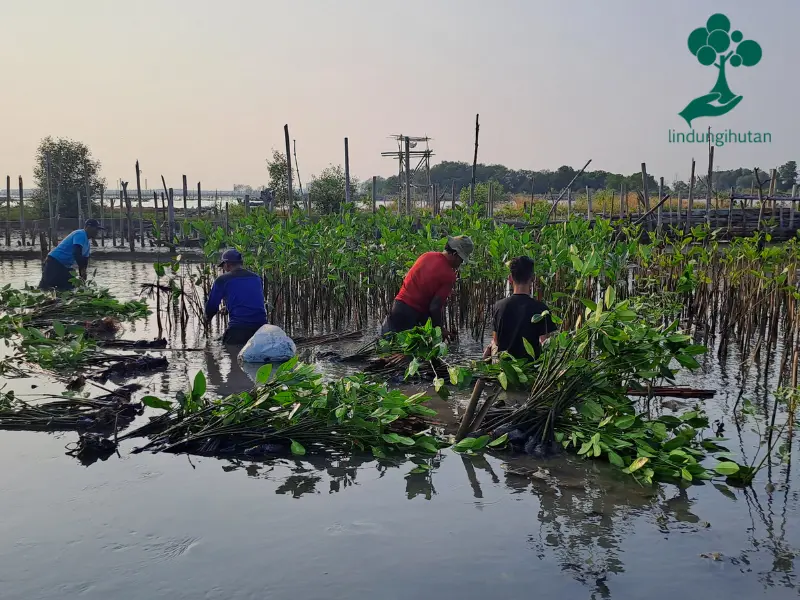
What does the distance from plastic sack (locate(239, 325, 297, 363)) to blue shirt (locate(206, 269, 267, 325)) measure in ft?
1.81

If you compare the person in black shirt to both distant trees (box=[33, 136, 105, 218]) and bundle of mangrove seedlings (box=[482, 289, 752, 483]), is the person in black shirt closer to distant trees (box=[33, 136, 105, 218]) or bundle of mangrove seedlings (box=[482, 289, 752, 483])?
bundle of mangrove seedlings (box=[482, 289, 752, 483])

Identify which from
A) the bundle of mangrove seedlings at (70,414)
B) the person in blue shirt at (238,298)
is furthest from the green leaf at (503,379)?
the person in blue shirt at (238,298)

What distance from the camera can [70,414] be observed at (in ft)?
17.9

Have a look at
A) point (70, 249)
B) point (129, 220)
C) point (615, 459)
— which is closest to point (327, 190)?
point (129, 220)

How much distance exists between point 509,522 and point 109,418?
2890mm

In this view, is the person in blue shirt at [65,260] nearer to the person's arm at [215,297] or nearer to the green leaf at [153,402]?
the person's arm at [215,297]

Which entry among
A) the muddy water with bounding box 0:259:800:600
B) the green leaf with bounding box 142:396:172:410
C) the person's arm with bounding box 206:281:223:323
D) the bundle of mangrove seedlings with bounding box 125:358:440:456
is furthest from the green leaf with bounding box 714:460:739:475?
the person's arm with bounding box 206:281:223:323

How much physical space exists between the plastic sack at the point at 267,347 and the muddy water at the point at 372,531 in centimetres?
247

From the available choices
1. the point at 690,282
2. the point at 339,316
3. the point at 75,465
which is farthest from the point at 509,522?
the point at 339,316

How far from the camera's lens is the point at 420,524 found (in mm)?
3938

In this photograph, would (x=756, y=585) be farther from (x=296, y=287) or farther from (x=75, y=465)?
(x=296, y=287)

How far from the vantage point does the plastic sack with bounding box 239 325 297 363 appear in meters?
7.32

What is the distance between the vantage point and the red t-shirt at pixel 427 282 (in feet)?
22.9

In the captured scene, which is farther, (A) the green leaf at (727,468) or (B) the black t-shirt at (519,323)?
(B) the black t-shirt at (519,323)
